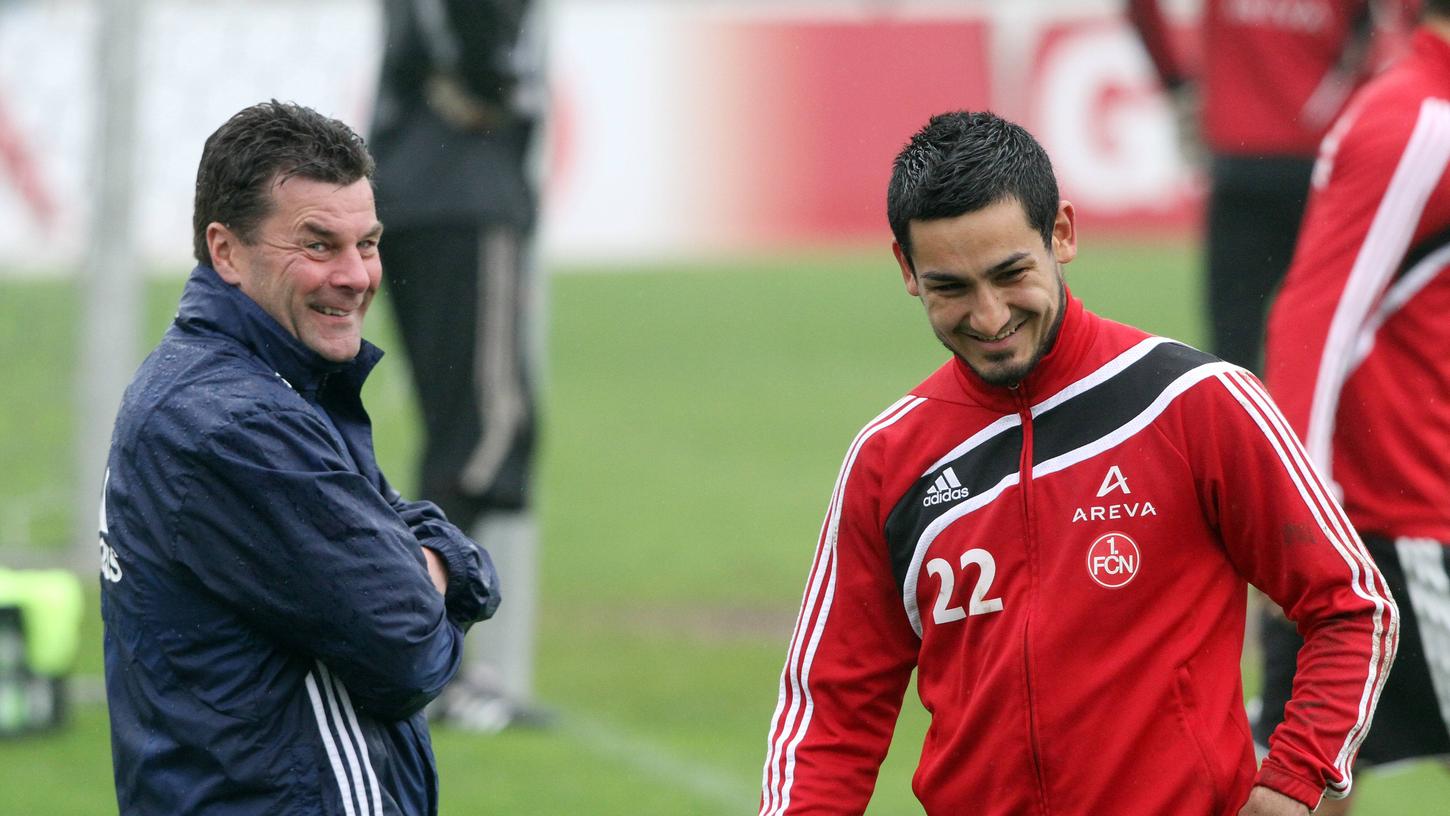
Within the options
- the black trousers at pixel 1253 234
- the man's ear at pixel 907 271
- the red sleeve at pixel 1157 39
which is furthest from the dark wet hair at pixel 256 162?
the red sleeve at pixel 1157 39

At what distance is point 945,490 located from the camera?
2.86 metres

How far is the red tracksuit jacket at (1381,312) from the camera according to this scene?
11.5 ft

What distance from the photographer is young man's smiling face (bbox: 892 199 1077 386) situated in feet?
8.96

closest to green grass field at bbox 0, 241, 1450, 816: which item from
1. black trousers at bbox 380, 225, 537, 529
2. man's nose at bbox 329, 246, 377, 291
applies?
black trousers at bbox 380, 225, 537, 529

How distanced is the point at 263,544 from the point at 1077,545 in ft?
3.47

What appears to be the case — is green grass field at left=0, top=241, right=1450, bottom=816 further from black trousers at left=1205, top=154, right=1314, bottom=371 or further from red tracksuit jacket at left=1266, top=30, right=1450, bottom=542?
red tracksuit jacket at left=1266, top=30, right=1450, bottom=542

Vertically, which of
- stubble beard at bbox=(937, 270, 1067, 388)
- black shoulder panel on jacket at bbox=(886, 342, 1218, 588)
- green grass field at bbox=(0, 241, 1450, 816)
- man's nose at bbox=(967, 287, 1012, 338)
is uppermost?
man's nose at bbox=(967, 287, 1012, 338)

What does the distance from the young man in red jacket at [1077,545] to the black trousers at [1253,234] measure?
9.40ft

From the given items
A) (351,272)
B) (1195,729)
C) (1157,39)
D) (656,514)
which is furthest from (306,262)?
(656,514)

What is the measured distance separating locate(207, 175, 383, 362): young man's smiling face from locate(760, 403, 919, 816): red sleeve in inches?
28.6

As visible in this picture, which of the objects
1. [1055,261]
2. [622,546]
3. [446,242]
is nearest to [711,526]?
[622,546]

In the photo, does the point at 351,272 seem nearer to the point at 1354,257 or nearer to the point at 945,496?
the point at 945,496

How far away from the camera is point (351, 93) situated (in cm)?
1188

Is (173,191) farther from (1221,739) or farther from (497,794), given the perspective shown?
(1221,739)
